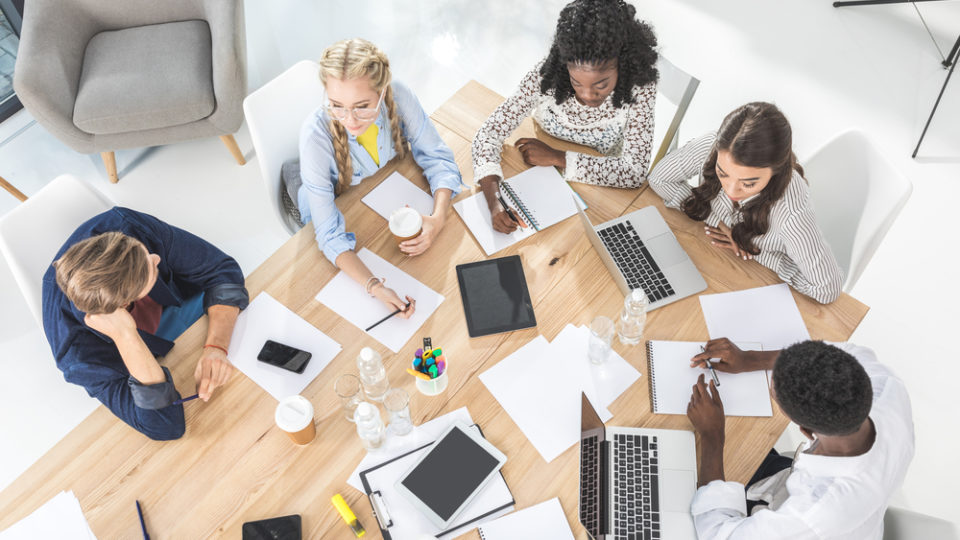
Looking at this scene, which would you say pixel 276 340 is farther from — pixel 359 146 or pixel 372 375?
pixel 359 146

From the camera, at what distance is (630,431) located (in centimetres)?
162

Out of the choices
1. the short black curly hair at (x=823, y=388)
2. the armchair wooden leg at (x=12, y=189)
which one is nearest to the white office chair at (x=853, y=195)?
the short black curly hair at (x=823, y=388)

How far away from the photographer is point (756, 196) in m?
1.82

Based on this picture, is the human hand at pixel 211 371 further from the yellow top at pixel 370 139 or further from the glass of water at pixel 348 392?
the yellow top at pixel 370 139

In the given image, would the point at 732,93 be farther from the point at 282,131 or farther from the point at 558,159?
the point at 282,131

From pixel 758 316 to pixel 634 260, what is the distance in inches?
15.0

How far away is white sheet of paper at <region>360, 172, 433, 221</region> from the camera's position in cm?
204

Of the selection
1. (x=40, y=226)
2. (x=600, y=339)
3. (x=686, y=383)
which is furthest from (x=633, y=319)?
(x=40, y=226)

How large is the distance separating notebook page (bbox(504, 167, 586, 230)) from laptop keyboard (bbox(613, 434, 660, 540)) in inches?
28.5

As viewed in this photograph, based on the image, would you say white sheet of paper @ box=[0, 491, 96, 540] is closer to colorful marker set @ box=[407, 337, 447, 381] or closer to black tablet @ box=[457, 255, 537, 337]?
colorful marker set @ box=[407, 337, 447, 381]

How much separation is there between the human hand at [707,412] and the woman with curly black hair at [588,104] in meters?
0.72

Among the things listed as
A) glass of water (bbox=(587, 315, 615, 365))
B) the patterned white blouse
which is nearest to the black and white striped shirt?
the patterned white blouse

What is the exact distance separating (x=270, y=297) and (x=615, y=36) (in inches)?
51.1

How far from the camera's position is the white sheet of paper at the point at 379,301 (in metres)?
1.81
